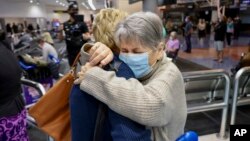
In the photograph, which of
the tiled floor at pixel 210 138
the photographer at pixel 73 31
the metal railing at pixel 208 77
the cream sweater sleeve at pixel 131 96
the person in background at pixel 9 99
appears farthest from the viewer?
the photographer at pixel 73 31

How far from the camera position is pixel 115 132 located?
797mm

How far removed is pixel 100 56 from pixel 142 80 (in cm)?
22

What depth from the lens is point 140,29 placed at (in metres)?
0.84

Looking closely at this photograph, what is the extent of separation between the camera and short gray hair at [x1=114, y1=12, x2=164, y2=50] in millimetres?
840

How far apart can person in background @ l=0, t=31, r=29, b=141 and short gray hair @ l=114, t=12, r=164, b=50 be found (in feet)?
3.13

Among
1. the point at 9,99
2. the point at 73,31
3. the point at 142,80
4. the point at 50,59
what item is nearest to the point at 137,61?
the point at 142,80

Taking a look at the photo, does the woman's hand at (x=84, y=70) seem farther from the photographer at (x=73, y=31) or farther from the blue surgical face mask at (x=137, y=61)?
the photographer at (x=73, y=31)

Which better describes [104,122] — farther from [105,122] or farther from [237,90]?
[237,90]

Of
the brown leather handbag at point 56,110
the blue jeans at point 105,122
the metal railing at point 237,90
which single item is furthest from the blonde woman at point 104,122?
the metal railing at point 237,90

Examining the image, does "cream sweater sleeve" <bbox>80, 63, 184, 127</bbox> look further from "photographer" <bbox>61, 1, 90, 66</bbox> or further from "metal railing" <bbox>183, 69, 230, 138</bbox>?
"photographer" <bbox>61, 1, 90, 66</bbox>

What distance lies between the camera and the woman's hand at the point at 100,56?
0.82 metres

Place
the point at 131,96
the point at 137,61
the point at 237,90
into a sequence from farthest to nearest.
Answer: the point at 237,90, the point at 137,61, the point at 131,96

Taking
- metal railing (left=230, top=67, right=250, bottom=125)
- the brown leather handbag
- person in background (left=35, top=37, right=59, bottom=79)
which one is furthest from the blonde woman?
person in background (left=35, top=37, right=59, bottom=79)

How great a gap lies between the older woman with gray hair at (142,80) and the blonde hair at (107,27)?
4 cm
